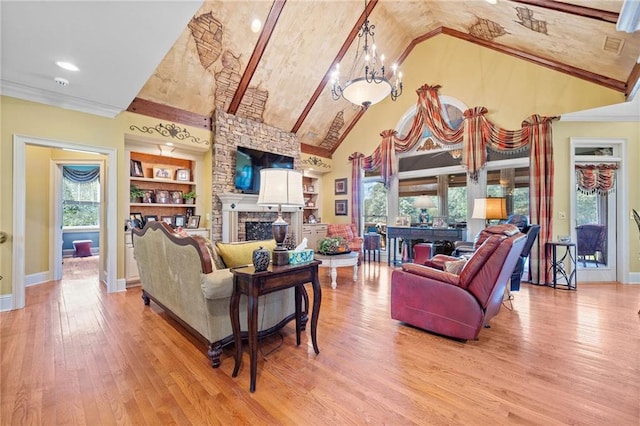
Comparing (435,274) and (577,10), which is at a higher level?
(577,10)

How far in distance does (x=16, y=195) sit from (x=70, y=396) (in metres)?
3.14

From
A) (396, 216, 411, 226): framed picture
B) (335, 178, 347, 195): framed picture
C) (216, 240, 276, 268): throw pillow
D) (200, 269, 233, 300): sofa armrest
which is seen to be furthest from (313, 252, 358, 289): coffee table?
(335, 178, 347, 195): framed picture

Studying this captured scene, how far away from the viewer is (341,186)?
24.9 feet

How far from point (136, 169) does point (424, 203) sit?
563cm

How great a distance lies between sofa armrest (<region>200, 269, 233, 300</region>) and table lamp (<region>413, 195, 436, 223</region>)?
4.82m

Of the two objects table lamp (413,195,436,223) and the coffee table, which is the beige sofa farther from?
table lamp (413,195,436,223)

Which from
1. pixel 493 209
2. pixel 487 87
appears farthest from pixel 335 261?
pixel 487 87

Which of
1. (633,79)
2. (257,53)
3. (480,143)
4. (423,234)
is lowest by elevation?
(423,234)

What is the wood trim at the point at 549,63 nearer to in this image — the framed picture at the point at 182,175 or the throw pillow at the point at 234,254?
the throw pillow at the point at 234,254

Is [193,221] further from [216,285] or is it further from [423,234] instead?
[423,234]

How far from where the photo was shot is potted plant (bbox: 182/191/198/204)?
5.45 m

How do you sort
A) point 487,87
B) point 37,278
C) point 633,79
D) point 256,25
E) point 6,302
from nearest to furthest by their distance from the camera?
Answer: point 6,302, point 633,79, point 256,25, point 37,278, point 487,87

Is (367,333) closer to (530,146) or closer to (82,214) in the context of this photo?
(530,146)

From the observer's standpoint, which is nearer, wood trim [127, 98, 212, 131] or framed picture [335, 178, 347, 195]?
wood trim [127, 98, 212, 131]
